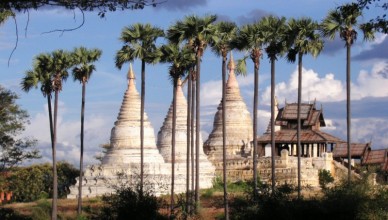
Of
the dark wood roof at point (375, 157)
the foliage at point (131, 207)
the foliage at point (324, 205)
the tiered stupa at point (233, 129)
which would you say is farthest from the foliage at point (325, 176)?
the foliage at point (131, 207)

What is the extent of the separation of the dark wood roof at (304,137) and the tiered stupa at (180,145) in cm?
824

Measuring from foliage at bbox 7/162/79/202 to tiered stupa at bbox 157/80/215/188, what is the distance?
25.2 ft

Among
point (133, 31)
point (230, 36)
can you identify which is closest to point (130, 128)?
point (133, 31)

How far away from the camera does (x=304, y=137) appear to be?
76188 millimetres

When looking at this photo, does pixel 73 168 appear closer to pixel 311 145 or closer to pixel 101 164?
pixel 101 164

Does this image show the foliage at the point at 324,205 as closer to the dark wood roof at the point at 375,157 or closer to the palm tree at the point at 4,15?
the palm tree at the point at 4,15

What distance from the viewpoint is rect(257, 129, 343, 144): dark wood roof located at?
249 feet

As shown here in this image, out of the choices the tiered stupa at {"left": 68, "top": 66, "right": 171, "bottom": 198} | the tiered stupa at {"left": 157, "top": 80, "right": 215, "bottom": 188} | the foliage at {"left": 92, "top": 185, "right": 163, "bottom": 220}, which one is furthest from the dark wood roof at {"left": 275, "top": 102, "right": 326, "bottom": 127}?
the foliage at {"left": 92, "top": 185, "right": 163, "bottom": 220}

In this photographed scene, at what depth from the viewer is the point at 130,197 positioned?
3634 cm

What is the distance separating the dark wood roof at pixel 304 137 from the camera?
75812 millimetres

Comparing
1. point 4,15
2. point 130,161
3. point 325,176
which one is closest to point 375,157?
point 325,176

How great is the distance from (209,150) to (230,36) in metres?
30.3

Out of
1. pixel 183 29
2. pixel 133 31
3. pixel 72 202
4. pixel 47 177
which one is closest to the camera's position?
pixel 183 29

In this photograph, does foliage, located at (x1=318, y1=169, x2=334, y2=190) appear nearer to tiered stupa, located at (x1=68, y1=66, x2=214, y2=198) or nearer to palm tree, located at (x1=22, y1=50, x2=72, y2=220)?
tiered stupa, located at (x1=68, y1=66, x2=214, y2=198)
